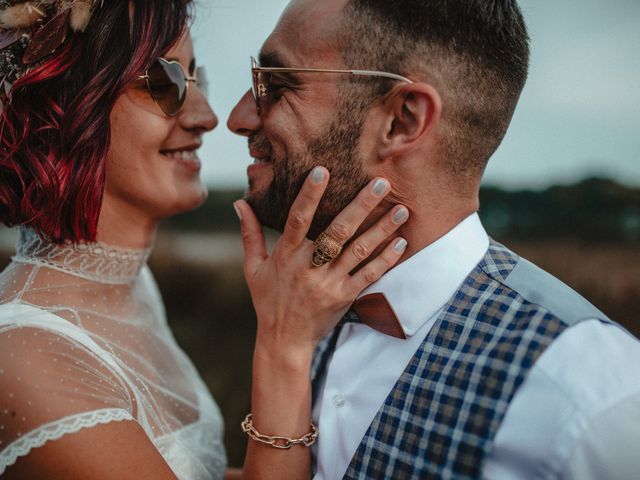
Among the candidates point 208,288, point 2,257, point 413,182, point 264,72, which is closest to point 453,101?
point 413,182

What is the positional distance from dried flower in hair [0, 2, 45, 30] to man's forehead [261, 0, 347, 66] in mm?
925

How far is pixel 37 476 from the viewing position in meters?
1.85

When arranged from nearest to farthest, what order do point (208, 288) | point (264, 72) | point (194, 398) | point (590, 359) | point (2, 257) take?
1. point (590, 359)
2. point (264, 72)
3. point (194, 398)
4. point (208, 288)
5. point (2, 257)

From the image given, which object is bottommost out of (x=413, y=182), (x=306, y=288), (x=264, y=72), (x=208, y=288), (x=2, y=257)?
(x=2, y=257)

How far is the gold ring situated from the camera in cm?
209

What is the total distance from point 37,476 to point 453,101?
194cm

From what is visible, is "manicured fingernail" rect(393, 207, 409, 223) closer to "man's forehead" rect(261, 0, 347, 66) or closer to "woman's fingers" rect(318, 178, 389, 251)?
"woman's fingers" rect(318, 178, 389, 251)

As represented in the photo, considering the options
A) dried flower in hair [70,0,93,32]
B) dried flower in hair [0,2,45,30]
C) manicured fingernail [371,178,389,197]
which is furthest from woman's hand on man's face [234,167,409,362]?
dried flower in hair [0,2,45,30]

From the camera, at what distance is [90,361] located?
2104 mm

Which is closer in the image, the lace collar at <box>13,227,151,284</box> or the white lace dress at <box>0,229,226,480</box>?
the white lace dress at <box>0,229,226,480</box>

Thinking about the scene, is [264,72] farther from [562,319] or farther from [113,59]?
[562,319]

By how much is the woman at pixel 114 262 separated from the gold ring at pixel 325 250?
0.04 m

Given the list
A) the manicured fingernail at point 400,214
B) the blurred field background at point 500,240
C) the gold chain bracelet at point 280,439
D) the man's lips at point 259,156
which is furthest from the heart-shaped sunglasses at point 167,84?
the blurred field background at point 500,240

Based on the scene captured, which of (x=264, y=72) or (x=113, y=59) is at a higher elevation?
(x=264, y=72)
